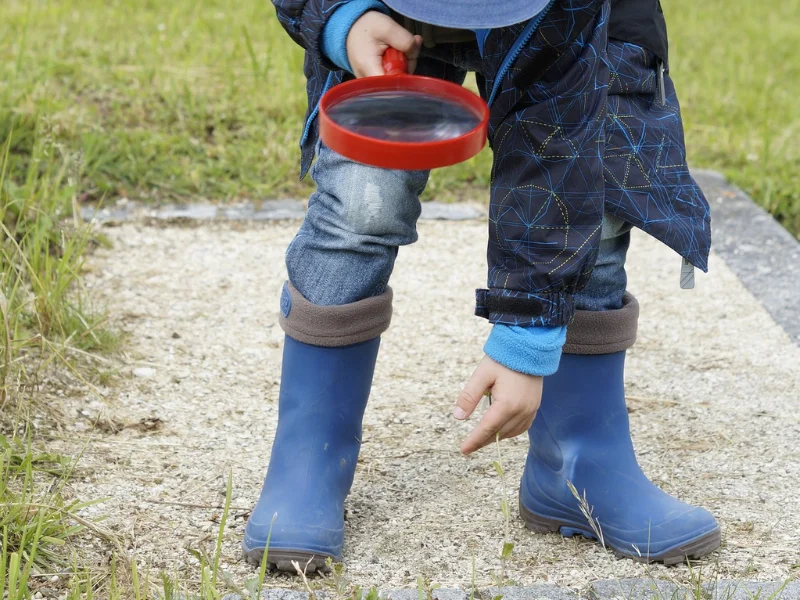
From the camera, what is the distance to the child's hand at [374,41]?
4.15 ft

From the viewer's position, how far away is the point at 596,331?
1.52m

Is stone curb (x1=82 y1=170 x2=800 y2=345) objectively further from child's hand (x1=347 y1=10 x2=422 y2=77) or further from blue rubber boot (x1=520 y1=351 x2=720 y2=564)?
child's hand (x1=347 y1=10 x2=422 y2=77)

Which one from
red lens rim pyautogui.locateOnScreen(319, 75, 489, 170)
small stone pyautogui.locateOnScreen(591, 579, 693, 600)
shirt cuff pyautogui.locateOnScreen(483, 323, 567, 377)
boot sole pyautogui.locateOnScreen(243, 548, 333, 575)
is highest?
red lens rim pyautogui.locateOnScreen(319, 75, 489, 170)

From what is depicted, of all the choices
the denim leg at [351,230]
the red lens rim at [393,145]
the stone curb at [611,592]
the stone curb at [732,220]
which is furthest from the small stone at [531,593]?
the stone curb at [732,220]

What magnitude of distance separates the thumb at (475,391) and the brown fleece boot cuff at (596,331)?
0.23m

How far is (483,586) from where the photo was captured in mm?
1438

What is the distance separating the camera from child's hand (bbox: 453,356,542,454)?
132 cm

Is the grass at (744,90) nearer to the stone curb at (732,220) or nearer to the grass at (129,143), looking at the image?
the grass at (129,143)

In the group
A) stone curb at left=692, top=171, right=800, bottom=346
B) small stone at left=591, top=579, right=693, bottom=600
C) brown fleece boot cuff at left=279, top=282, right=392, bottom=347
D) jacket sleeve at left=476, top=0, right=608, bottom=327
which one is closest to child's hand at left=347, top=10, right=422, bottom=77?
jacket sleeve at left=476, top=0, right=608, bottom=327

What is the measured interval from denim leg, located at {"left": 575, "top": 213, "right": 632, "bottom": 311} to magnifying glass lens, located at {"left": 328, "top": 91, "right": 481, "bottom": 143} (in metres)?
0.34

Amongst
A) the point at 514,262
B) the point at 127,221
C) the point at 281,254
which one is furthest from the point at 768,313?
the point at 127,221

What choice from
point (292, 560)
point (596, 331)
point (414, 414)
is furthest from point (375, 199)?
point (414, 414)

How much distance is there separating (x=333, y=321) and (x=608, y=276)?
1.35 feet

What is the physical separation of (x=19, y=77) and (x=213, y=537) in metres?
2.05
